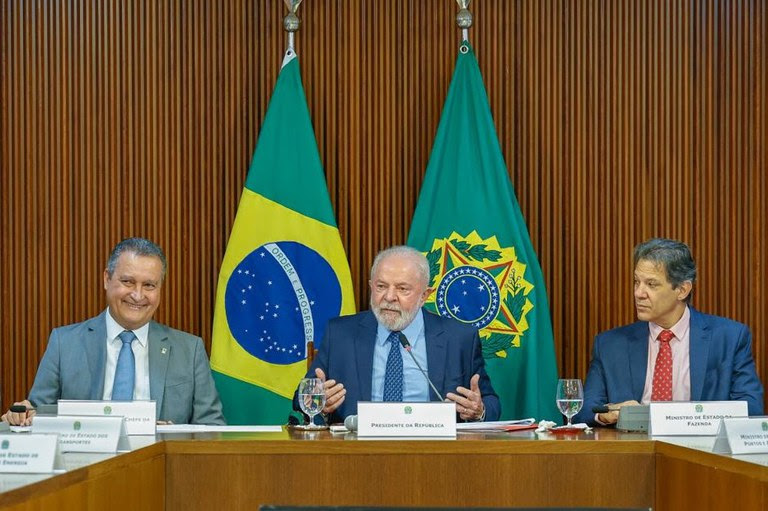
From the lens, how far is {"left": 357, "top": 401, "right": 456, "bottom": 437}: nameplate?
3238 mm

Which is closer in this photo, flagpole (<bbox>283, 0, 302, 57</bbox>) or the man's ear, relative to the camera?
the man's ear

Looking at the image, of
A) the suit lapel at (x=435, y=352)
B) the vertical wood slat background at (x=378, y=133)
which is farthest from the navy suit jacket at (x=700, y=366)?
the vertical wood slat background at (x=378, y=133)

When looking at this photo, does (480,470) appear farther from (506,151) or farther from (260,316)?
(506,151)

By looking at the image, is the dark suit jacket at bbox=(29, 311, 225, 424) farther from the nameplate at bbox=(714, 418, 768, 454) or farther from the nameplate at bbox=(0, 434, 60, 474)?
the nameplate at bbox=(714, 418, 768, 454)

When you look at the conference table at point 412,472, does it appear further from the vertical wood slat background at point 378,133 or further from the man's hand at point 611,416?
the vertical wood slat background at point 378,133

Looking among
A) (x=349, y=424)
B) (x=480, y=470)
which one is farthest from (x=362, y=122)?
(x=480, y=470)

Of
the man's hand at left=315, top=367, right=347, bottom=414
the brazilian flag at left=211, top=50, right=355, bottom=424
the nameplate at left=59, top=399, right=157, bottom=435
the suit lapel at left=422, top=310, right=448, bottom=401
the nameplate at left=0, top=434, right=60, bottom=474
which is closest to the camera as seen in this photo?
the nameplate at left=0, top=434, right=60, bottom=474

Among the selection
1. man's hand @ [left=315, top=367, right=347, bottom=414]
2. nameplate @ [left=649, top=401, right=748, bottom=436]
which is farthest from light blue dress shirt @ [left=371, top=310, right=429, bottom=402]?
nameplate @ [left=649, top=401, right=748, bottom=436]

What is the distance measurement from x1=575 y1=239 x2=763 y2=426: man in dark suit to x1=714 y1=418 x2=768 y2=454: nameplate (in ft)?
3.93

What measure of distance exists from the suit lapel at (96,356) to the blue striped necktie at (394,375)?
1059 mm

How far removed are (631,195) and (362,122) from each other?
1.31 m

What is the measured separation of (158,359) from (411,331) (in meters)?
0.98

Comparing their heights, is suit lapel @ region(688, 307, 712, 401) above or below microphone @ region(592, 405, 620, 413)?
A: above

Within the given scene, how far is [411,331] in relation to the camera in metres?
4.25
